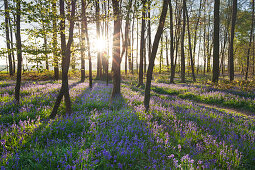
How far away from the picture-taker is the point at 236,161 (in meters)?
3.07

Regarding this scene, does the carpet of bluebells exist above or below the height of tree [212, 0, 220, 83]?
below

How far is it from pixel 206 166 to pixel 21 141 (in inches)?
166

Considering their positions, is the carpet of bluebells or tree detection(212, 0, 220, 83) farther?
tree detection(212, 0, 220, 83)

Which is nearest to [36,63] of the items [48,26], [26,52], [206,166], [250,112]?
[26,52]

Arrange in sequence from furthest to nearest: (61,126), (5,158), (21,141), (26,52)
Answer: (26,52) < (61,126) < (21,141) < (5,158)

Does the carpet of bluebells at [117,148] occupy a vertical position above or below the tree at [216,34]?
below

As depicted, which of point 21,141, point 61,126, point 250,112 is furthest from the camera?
point 250,112

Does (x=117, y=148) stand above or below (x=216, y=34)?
below

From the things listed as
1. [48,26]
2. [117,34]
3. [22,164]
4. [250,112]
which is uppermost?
[117,34]

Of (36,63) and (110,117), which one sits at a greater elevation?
(36,63)

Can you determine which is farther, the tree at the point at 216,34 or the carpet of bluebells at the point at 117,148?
the tree at the point at 216,34

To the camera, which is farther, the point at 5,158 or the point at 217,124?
the point at 217,124

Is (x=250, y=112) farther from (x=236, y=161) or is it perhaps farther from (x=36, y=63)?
(x=36, y=63)

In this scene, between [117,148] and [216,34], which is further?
[216,34]
